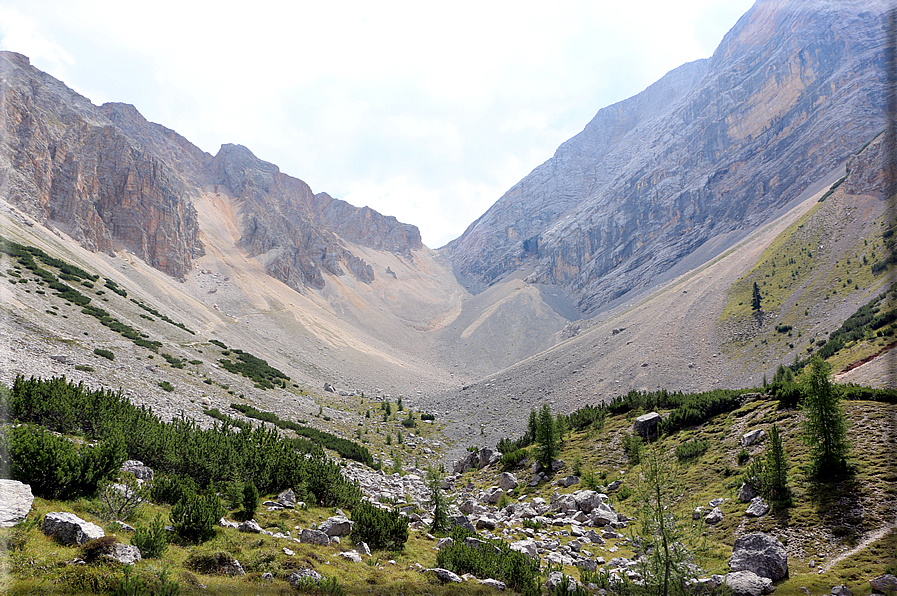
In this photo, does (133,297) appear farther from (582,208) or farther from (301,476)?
(582,208)

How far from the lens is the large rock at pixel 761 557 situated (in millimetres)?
10516

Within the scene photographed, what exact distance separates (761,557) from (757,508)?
3042mm

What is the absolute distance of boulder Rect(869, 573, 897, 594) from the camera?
877 centimetres

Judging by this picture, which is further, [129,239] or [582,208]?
[582,208]

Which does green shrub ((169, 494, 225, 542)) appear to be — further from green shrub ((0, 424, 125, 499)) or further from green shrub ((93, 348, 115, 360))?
green shrub ((93, 348, 115, 360))

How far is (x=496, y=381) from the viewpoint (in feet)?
225

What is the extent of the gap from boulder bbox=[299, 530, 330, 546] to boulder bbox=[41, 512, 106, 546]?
16.5 ft

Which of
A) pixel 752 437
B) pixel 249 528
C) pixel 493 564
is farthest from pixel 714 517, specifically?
pixel 249 528

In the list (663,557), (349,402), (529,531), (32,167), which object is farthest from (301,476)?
(32,167)

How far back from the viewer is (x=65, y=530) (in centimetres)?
732

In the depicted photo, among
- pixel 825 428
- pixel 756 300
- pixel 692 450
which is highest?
pixel 756 300

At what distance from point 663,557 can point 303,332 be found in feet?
271

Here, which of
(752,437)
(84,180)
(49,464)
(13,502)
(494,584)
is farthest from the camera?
(84,180)

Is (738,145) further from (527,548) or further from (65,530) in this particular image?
(65,530)
